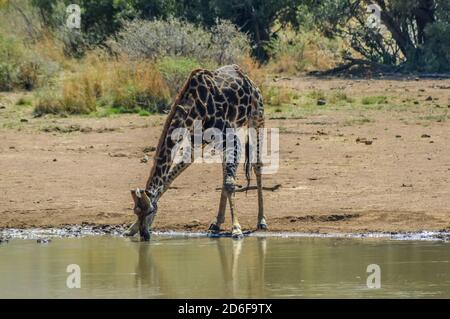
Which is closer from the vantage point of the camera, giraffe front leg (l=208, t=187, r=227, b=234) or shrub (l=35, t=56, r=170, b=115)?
giraffe front leg (l=208, t=187, r=227, b=234)

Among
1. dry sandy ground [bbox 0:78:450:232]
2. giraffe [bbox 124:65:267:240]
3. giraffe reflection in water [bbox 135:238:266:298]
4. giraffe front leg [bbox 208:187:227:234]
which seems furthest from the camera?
dry sandy ground [bbox 0:78:450:232]

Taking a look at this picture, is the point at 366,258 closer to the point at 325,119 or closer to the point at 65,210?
the point at 65,210

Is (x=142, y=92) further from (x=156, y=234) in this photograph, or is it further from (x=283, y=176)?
(x=156, y=234)

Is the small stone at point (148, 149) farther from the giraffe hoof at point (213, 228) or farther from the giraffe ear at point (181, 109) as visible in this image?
the giraffe ear at point (181, 109)

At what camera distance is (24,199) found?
13203 mm

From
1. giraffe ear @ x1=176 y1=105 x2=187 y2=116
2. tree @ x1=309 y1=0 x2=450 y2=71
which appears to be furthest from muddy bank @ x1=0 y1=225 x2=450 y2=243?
tree @ x1=309 y1=0 x2=450 y2=71

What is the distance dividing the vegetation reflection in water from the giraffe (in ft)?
1.28

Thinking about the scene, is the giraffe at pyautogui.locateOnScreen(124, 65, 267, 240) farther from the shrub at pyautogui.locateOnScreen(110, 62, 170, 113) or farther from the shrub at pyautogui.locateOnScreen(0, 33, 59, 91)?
the shrub at pyautogui.locateOnScreen(0, 33, 59, 91)

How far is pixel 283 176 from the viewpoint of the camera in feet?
45.8

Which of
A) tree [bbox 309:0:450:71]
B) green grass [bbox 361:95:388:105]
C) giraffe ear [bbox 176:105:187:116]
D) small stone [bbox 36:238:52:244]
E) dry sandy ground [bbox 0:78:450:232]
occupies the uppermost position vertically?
tree [bbox 309:0:450:71]

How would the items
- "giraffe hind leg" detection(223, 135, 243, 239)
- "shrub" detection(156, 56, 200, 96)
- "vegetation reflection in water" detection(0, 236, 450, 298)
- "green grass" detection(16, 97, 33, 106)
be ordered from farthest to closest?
"green grass" detection(16, 97, 33, 106)
"shrub" detection(156, 56, 200, 96)
"giraffe hind leg" detection(223, 135, 243, 239)
"vegetation reflection in water" detection(0, 236, 450, 298)

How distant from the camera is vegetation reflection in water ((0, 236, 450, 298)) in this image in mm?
8961

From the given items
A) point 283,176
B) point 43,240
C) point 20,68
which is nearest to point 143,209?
point 43,240

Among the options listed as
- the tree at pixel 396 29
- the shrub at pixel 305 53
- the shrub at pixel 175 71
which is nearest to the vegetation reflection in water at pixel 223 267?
the shrub at pixel 175 71
